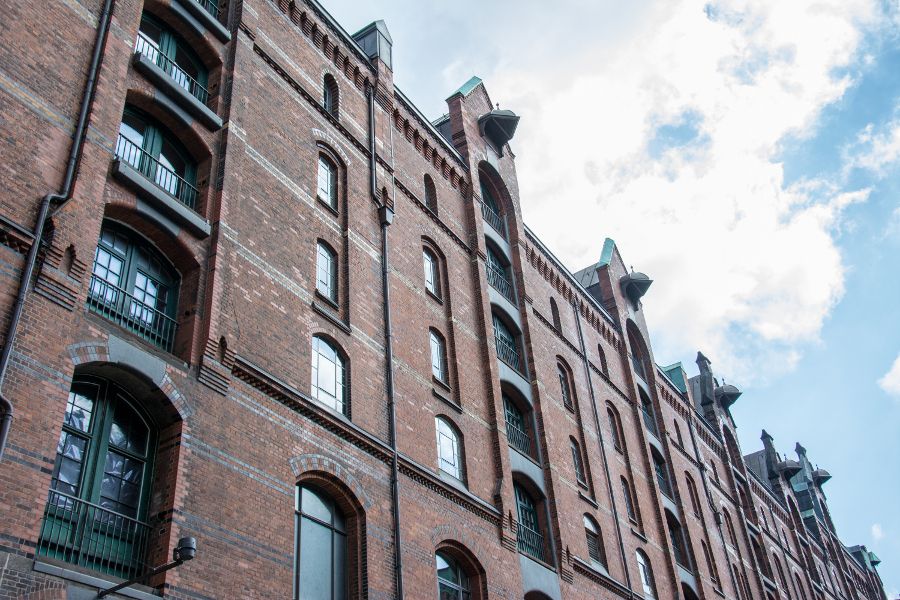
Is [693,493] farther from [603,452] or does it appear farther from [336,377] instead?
[336,377]

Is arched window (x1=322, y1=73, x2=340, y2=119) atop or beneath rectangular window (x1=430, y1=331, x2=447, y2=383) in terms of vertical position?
atop

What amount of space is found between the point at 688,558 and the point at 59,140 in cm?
2731

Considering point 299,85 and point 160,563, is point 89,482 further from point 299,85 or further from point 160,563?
point 299,85

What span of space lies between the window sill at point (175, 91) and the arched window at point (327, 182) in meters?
3.50

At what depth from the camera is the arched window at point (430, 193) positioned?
25.9 metres

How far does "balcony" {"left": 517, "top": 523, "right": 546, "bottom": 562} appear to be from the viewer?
2267 centimetres

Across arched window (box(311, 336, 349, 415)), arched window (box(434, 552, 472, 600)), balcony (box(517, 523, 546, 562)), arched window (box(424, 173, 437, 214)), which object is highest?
arched window (box(424, 173, 437, 214))

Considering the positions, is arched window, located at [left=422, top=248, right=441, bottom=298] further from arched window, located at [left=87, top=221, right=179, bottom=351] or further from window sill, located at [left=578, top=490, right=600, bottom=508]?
arched window, located at [left=87, top=221, right=179, bottom=351]

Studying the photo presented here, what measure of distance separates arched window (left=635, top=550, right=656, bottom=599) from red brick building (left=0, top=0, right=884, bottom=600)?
89 millimetres

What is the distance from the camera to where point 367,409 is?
59.9 ft

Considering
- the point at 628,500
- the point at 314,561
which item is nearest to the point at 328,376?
the point at 314,561

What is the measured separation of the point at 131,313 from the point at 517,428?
536 inches

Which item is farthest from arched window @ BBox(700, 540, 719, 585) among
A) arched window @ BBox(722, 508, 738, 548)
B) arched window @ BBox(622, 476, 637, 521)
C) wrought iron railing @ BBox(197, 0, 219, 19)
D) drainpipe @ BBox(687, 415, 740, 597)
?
wrought iron railing @ BBox(197, 0, 219, 19)

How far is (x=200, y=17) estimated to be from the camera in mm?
18266
